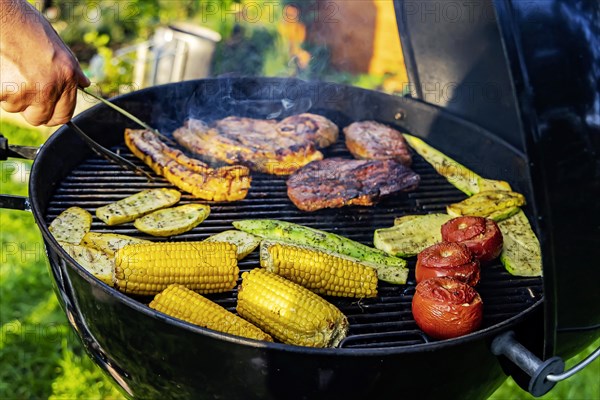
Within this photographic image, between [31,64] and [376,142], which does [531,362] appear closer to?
[376,142]

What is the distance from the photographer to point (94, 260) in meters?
2.93

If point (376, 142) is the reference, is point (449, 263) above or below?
below

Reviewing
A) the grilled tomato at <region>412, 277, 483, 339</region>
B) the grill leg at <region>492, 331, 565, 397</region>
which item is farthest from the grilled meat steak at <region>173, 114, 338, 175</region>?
the grill leg at <region>492, 331, 565, 397</region>

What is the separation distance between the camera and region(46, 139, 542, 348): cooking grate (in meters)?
2.79

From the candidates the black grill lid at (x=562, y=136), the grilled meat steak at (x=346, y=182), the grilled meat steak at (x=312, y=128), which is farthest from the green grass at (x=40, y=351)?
the black grill lid at (x=562, y=136)

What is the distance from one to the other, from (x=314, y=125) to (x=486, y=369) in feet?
7.03

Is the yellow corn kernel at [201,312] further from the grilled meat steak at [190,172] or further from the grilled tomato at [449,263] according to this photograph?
the grilled meat steak at [190,172]

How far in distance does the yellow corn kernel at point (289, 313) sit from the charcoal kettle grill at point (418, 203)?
12cm

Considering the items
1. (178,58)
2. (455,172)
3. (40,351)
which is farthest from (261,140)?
(178,58)

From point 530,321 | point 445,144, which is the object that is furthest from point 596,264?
point 445,144

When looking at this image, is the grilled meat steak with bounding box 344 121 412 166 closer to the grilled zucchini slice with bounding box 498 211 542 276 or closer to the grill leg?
the grilled zucchini slice with bounding box 498 211 542 276

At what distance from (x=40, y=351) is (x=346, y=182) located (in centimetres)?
256

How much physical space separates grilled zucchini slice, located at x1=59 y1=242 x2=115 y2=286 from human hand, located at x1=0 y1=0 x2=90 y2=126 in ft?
2.09

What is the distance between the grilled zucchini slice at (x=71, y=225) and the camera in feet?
10.1
